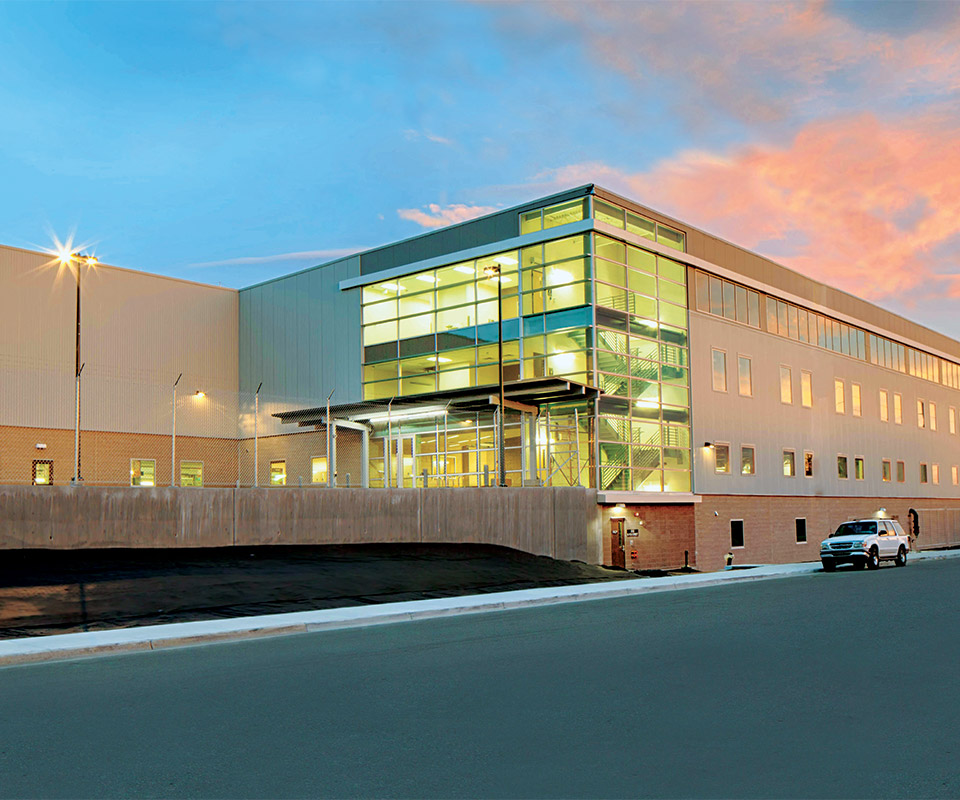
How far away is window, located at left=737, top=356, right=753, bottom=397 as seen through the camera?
43531 millimetres

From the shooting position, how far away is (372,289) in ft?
143

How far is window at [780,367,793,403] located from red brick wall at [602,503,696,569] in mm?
10619

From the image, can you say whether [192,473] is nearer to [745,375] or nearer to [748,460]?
[748,460]

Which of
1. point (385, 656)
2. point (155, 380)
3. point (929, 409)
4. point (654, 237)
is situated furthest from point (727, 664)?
point (929, 409)

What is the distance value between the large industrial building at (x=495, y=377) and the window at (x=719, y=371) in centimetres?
10

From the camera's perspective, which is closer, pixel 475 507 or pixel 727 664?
pixel 727 664

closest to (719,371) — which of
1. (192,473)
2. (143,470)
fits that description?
(192,473)

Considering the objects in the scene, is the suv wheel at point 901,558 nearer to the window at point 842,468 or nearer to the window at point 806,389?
the window at point 806,389

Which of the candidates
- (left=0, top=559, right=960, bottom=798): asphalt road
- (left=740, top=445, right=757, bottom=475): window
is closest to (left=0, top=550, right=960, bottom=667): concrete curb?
(left=0, top=559, right=960, bottom=798): asphalt road

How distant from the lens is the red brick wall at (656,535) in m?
35.2

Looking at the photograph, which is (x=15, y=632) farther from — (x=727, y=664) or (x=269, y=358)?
(x=269, y=358)

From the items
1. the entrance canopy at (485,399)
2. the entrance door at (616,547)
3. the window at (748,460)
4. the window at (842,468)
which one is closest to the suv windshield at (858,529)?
the window at (748,460)

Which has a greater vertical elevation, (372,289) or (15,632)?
(372,289)

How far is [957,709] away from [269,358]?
139 feet
